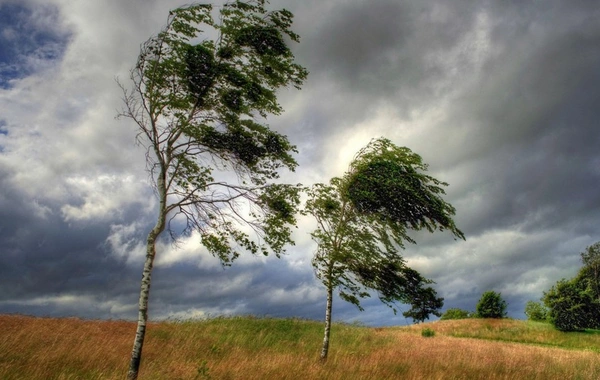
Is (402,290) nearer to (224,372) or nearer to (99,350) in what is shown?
(224,372)

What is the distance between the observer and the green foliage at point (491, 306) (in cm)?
4003

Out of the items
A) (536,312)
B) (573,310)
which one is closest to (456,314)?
(536,312)

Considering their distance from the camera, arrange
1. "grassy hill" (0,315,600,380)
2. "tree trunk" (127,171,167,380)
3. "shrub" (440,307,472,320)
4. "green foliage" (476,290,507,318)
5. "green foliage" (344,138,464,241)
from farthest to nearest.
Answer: "shrub" (440,307,472,320) < "green foliage" (476,290,507,318) < "green foliage" (344,138,464,241) < "grassy hill" (0,315,600,380) < "tree trunk" (127,171,167,380)

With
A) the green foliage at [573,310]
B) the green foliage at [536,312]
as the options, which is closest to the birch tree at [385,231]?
the green foliage at [573,310]

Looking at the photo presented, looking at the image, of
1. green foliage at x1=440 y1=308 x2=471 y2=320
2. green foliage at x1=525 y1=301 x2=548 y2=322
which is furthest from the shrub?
green foliage at x1=525 y1=301 x2=548 y2=322

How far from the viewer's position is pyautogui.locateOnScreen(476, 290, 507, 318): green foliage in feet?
131

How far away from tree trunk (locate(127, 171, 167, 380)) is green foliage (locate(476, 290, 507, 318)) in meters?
40.3

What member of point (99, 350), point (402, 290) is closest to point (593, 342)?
point (402, 290)

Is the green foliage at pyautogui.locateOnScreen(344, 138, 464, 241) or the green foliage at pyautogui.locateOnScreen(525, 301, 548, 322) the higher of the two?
the green foliage at pyautogui.locateOnScreen(344, 138, 464, 241)

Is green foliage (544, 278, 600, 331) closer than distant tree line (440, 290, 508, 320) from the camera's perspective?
Yes

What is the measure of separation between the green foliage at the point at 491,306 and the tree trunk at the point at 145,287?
132ft

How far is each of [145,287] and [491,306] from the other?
40817 mm

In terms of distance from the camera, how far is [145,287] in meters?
9.23

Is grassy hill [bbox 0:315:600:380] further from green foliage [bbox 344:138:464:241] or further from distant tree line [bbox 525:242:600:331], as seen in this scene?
distant tree line [bbox 525:242:600:331]
